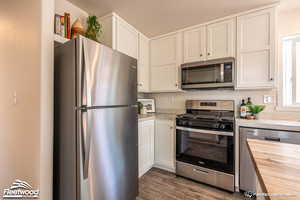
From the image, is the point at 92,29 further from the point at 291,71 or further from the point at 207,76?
the point at 291,71

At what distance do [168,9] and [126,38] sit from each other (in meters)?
0.71

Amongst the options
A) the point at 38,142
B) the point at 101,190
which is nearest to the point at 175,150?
the point at 101,190

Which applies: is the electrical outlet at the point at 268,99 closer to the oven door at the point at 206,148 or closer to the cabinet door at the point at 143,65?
the oven door at the point at 206,148

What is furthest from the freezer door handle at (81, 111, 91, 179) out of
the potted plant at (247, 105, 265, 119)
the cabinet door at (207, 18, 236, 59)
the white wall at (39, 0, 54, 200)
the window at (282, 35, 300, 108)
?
the window at (282, 35, 300, 108)

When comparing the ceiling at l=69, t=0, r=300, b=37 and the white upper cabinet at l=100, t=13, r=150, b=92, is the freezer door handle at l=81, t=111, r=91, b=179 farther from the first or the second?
the ceiling at l=69, t=0, r=300, b=37

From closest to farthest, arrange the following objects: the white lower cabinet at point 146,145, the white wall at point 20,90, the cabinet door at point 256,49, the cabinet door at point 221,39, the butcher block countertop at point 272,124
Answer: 1. the white wall at point 20,90
2. the butcher block countertop at point 272,124
3. the cabinet door at point 256,49
4. the cabinet door at point 221,39
5. the white lower cabinet at point 146,145

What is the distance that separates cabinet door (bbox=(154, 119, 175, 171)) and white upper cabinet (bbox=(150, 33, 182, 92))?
0.65 m

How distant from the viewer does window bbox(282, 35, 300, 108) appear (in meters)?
2.00

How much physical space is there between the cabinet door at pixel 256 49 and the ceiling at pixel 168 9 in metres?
0.17

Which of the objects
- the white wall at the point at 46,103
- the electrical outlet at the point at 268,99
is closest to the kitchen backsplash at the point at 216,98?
the electrical outlet at the point at 268,99

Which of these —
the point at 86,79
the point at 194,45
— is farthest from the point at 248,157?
the point at 86,79

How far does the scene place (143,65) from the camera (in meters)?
2.57

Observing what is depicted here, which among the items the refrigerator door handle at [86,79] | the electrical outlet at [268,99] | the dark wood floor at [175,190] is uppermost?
the refrigerator door handle at [86,79]

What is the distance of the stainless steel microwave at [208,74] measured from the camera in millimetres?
1950
